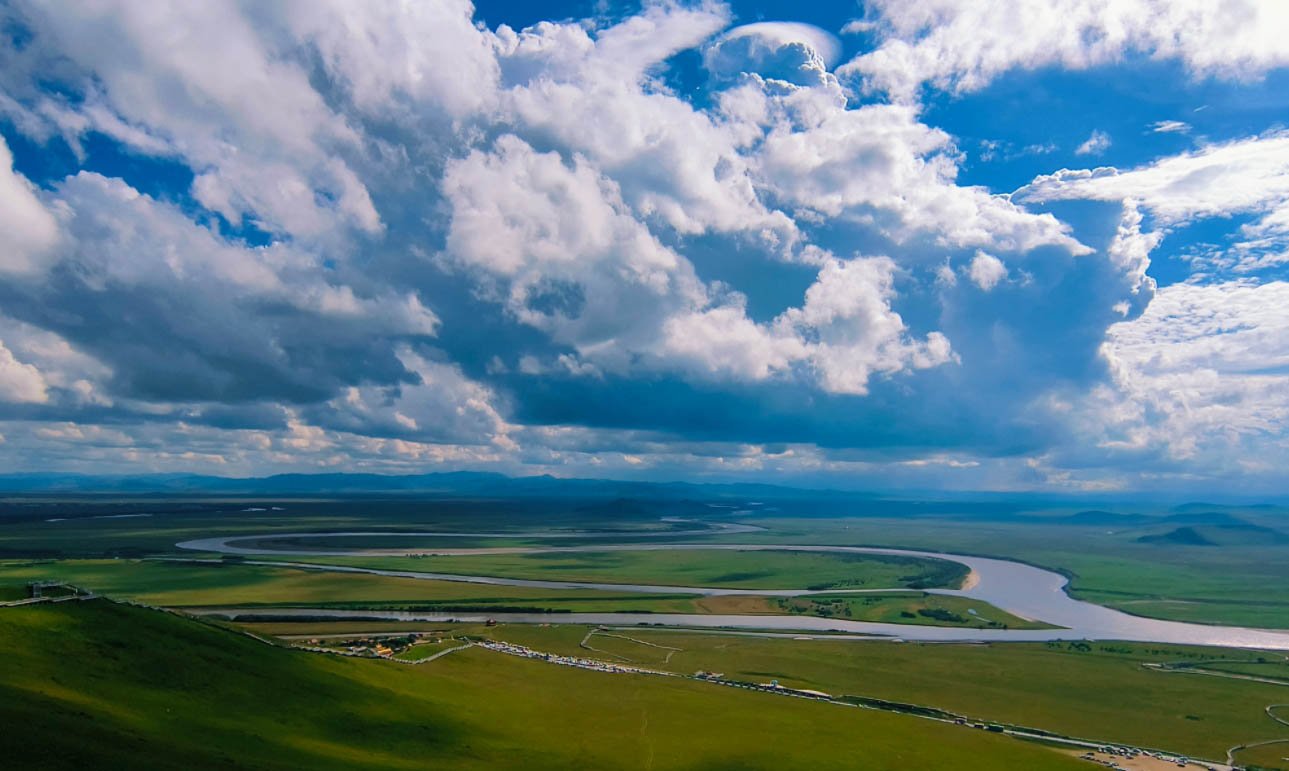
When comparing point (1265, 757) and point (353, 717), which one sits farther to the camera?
point (1265, 757)

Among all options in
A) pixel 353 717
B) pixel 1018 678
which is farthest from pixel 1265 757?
pixel 353 717

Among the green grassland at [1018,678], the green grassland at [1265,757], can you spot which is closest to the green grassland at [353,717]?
the green grassland at [1018,678]

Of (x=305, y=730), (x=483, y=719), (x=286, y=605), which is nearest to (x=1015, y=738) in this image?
(x=483, y=719)

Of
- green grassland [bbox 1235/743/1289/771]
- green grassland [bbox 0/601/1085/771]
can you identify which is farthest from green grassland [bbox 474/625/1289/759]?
green grassland [bbox 0/601/1085/771]

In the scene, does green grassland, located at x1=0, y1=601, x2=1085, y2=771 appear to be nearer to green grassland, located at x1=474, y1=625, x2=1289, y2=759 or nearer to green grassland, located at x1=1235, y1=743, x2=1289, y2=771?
green grassland, located at x1=474, y1=625, x2=1289, y2=759

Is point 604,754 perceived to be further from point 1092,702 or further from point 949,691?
point 1092,702

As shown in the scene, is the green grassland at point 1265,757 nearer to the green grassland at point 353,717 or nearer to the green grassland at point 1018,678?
the green grassland at point 1018,678

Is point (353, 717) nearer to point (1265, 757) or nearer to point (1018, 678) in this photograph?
point (1018, 678)

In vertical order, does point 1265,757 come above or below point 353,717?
below
